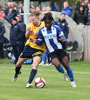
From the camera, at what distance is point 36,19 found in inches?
495

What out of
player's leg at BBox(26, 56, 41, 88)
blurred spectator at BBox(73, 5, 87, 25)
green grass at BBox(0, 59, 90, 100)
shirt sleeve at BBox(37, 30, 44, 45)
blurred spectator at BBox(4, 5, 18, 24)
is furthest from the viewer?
blurred spectator at BBox(4, 5, 18, 24)

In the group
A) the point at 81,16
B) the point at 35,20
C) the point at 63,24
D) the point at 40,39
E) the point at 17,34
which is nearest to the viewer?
the point at 40,39

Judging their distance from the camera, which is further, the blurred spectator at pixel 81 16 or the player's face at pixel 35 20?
the blurred spectator at pixel 81 16

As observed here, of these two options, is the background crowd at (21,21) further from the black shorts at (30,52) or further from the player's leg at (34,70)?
the player's leg at (34,70)

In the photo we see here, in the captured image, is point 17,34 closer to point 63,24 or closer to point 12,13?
point 63,24

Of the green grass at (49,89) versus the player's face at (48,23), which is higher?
the player's face at (48,23)

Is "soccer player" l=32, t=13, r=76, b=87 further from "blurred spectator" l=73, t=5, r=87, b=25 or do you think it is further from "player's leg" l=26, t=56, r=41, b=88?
"blurred spectator" l=73, t=5, r=87, b=25

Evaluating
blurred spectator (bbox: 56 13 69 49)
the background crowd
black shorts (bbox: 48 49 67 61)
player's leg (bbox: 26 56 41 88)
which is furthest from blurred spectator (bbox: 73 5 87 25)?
black shorts (bbox: 48 49 67 61)

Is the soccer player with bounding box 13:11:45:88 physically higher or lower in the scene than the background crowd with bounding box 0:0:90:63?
higher

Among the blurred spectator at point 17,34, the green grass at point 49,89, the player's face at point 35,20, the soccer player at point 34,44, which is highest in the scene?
the player's face at point 35,20

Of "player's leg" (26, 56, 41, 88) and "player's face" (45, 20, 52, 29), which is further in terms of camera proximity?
"player's leg" (26, 56, 41, 88)

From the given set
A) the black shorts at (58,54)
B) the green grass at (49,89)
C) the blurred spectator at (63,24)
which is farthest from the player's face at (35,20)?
the blurred spectator at (63,24)

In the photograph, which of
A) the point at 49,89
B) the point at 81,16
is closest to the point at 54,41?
the point at 49,89

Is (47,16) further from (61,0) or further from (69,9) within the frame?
(61,0)
